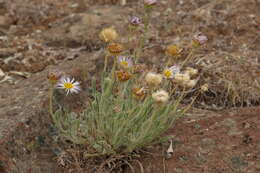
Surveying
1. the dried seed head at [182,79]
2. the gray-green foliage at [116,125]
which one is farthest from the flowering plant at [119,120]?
the dried seed head at [182,79]

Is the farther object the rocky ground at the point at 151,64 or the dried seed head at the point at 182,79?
the rocky ground at the point at 151,64

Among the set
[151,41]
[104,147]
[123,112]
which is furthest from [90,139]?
[151,41]

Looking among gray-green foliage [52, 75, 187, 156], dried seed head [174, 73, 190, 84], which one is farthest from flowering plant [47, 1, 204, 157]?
dried seed head [174, 73, 190, 84]

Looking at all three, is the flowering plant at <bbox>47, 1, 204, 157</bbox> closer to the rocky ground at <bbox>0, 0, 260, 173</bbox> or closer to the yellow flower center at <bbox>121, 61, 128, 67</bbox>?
the yellow flower center at <bbox>121, 61, 128, 67</bbox>

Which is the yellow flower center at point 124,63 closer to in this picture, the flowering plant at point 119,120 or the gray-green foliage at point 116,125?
the flowering plant at point 119,120

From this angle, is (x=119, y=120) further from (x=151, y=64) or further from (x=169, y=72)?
(x=151, y=64)

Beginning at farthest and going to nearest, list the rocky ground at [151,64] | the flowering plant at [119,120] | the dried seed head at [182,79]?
the rocky ground at [151,64]
the flowering plant at [119,120]
the dried seed head at [182,79]

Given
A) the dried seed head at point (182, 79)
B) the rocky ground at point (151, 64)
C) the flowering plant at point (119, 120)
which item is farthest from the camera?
the rocky ground at point (151, 64)

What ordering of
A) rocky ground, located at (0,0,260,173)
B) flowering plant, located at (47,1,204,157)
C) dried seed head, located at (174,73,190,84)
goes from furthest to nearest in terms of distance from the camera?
rocky ground, located at (0,0,260,173), flowering plant, located at (47,1,204,157), dried seed head, located at (174,73,190,84)

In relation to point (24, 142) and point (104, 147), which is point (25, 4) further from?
point (104, 147)
